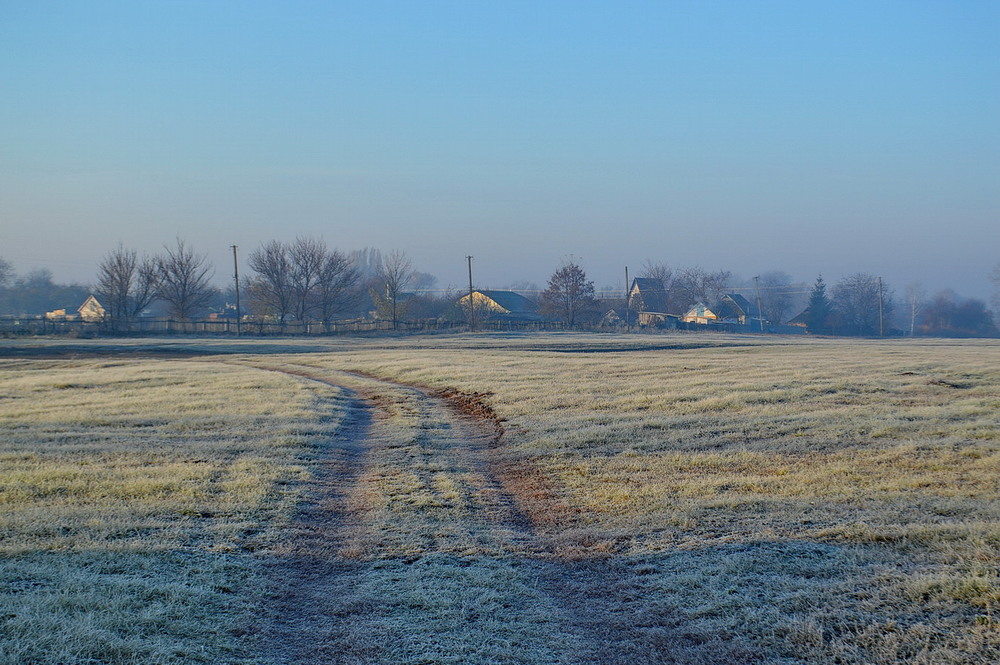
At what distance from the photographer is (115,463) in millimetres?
10742

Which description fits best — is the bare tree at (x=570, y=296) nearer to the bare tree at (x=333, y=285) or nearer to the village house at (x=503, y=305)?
the village house at (x=503, y=305)

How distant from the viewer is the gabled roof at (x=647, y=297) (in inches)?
4078

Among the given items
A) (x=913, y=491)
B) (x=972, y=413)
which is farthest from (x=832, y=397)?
(x=913, y=491)

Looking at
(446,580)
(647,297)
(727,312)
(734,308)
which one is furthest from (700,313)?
(446,580)

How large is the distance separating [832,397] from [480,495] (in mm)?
10559

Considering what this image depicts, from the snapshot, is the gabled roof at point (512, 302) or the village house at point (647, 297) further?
the village house at point (647, 297)

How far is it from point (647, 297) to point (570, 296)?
21508mm

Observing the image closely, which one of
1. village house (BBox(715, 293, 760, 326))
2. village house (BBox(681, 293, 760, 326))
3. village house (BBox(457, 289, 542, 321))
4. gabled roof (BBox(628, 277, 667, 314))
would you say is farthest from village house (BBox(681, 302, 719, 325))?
village house (BBox(457, 289, 542, 321))

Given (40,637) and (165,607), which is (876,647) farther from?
(40,637)

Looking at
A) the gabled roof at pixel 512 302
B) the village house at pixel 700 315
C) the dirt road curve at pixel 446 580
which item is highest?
the gabled roof at pixel 512 302

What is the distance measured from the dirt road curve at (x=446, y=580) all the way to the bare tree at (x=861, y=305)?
90.6 meters

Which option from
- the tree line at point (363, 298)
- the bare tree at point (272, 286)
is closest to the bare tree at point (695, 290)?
the tree line at point (363, 298)

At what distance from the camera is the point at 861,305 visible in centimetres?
9856

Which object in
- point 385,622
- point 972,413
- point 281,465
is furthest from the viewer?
point 972,413
